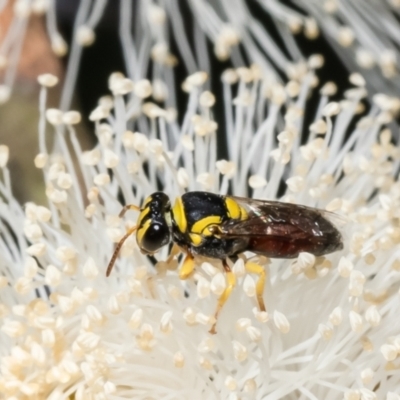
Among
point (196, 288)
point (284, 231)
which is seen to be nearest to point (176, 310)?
point (196, 288)

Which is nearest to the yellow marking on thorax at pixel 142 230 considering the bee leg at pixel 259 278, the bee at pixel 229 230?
the bee at pixel 229 230

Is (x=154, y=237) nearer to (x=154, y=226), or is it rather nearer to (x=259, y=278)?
(x=154, y=226)

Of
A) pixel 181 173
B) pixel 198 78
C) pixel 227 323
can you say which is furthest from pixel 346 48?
pixel 227 323

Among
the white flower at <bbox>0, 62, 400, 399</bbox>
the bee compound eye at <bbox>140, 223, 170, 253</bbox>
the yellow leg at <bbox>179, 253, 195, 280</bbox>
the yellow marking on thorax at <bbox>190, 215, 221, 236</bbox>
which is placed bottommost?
the white flower at <bbox>0, 62, 400, 399</bbox>

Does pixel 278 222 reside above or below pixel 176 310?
above

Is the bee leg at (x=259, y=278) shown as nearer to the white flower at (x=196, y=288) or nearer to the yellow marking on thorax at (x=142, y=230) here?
the white flower at (x=196, y=288)

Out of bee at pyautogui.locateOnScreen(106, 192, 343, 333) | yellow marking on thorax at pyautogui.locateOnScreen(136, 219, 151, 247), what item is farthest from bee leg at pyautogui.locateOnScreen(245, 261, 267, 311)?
yellow marking on thorax at pyautogui.locateOnScreen(136, 219, 151, 247)

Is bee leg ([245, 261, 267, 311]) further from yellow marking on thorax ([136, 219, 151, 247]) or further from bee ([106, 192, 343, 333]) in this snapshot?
yellow marking on thorax ([136, 219, 151, 247])
